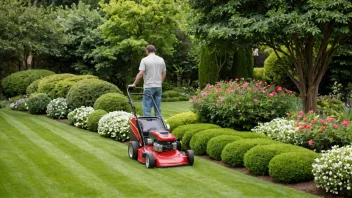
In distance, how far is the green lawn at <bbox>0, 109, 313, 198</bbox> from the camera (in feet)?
20.1

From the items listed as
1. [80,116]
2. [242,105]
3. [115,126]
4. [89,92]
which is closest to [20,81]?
[89,92]

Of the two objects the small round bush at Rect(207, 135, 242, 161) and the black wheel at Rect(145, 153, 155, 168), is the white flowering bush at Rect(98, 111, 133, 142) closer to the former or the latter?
the small round bush at Rect(207, 135, 242, 161)

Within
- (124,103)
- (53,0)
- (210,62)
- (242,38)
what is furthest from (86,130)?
(53,0)

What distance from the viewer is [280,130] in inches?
350

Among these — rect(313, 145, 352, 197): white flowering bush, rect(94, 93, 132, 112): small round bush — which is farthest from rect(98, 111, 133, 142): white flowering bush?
rect(313, 145, 352, 197): white flowering bush

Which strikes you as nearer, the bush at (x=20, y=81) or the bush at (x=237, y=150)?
the bush at (x=237, y=150)

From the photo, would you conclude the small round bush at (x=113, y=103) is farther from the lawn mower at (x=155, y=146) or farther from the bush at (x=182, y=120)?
the lawn mower at (x=155, y=146)

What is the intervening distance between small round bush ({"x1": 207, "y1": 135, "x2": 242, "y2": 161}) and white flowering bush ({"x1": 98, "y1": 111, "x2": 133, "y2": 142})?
2.93 meters

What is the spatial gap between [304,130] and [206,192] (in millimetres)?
Answer: 2862

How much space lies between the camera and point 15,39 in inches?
691

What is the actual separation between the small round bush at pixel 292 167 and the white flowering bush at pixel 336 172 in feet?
1.52

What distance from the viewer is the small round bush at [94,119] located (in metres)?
12.2

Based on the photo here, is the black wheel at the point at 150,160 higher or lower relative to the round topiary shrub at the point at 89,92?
lower

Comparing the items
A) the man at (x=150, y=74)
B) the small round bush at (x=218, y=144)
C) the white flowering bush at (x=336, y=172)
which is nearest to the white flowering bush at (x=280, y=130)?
the small round bush at (x=218, y=144)
